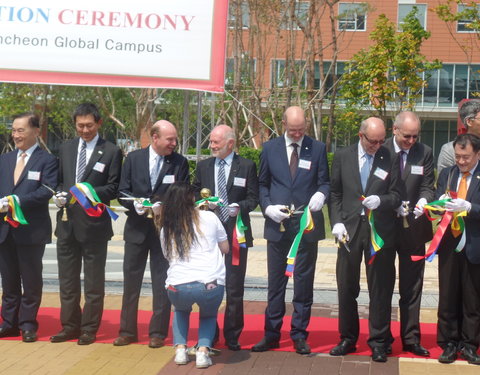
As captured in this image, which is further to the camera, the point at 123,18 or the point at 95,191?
the point at 123,18

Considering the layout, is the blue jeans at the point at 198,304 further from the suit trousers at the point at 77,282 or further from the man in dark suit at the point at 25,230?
the man in dark suit at the point at 25,230

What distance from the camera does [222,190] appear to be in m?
6.95

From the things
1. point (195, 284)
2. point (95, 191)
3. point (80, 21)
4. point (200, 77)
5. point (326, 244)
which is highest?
point (80, 21)

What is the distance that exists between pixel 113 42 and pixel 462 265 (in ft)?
17.7

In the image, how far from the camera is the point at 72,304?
7168mm

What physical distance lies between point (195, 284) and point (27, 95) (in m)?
32.2

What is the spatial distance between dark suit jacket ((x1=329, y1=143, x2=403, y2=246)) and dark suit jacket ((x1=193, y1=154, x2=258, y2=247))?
2.20 ft

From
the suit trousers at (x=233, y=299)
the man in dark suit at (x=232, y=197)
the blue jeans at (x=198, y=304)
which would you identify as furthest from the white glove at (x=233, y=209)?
the blue jeans at (x=198, y=304)

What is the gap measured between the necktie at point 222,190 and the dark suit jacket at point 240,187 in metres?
0.03

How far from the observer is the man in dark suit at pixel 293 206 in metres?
6.79

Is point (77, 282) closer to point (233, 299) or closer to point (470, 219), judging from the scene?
point (233, 299)

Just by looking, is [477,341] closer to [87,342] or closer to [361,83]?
[87,342]

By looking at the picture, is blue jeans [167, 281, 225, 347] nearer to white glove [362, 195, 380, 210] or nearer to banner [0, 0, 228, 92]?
white glove [362, 195, 380, 210]

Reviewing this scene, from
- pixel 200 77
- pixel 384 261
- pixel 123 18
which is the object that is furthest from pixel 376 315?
pixel 123 18
